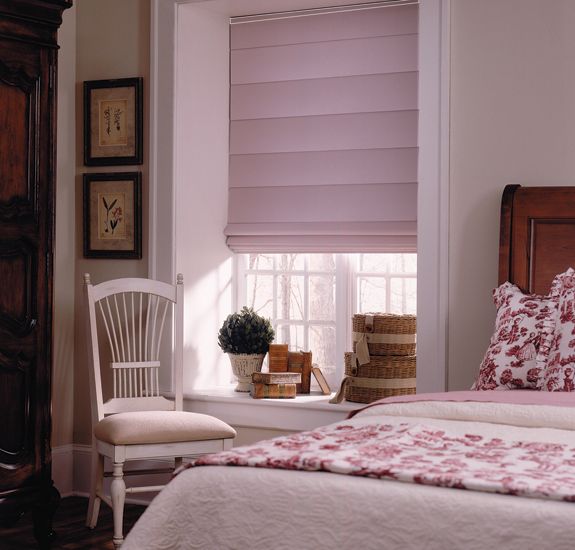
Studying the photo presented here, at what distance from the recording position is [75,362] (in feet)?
15.3

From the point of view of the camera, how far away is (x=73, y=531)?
4008 millimetres

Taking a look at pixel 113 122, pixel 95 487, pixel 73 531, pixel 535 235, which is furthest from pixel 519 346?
pixel 113 122

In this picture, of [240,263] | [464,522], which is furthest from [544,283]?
[464,522]

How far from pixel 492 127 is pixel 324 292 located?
3.99 feet

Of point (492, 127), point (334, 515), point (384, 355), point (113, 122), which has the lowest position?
point (334, 515)

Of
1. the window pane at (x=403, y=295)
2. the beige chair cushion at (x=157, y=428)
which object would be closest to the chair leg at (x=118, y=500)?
the beige chair cushion at (x=157, y=428)

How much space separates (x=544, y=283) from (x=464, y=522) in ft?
6.40

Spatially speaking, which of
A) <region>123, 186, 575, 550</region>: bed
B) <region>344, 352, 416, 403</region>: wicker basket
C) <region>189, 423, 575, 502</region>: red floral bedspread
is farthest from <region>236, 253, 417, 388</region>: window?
<region>189, 423, 575, 502</region>: red floral bedspread

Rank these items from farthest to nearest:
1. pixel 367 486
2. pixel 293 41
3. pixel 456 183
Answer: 1. pixel 293 41
2. pixel 456 183
3. pixel 367 486

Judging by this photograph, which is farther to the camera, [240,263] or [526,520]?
[240,263]

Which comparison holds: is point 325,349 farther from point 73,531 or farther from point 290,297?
point 73,531

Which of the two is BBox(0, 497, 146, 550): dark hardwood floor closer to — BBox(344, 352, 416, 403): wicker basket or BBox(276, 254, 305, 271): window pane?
BBox(344, 352, 416, 403): wicker basket

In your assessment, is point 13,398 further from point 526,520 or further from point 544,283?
point 526,520

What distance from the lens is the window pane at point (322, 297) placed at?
460 centimetres
